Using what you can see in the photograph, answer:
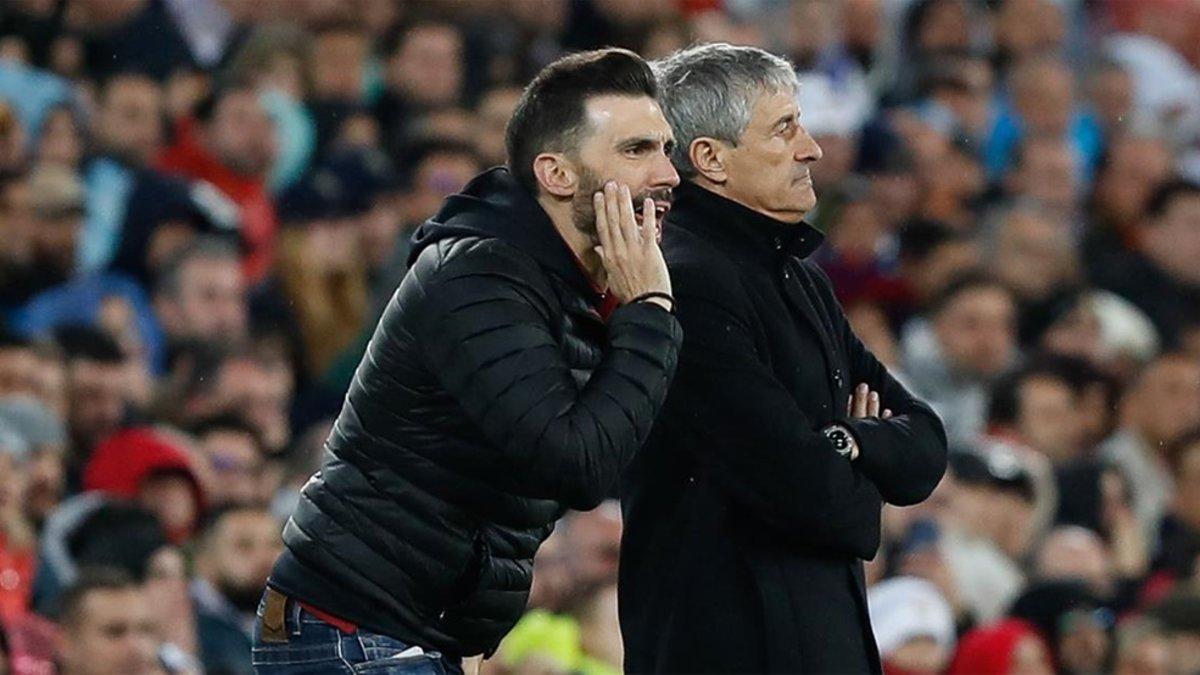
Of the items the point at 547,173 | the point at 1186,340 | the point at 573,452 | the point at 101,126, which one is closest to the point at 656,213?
the point at 547,173

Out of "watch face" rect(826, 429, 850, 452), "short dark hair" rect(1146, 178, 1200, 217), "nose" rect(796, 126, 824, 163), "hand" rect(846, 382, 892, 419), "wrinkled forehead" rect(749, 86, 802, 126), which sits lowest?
"short dark hair" rect(1146, 178, 1200, 217)

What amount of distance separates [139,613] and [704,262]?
282 centimetres

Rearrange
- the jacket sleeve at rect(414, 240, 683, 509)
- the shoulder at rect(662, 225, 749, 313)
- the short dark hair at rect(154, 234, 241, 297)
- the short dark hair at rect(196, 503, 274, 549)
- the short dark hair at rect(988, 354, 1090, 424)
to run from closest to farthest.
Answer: the jacket sleeve at rect(414, 240, 683, 509) < the shoulder at rect(662, 225, 749, 313) < the short dark hair at rect(196, 503, 274, 549) < the short dark hair at rect(154, 234, 241, 297) < the short dark hair at rect(988, 354, 1090, 424)

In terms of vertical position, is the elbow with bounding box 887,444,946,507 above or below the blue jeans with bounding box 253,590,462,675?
above

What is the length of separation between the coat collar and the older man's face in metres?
0.03

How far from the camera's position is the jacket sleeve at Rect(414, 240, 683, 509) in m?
4.07

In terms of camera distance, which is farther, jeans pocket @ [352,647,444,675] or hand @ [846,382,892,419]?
hand @ [846,382,892,419]

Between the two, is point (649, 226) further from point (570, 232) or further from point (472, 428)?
point (472, 428)

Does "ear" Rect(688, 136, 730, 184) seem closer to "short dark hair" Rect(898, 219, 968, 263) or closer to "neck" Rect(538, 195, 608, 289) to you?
"neck" Rect(538, 195, 608, 289)

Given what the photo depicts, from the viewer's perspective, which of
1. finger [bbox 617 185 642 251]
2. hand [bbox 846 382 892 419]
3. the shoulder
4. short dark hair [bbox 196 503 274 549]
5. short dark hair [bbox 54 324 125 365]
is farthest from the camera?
short dark hair [bbox 54 324 125 365]

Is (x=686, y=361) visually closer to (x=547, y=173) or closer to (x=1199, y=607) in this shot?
(x=547, y=173)

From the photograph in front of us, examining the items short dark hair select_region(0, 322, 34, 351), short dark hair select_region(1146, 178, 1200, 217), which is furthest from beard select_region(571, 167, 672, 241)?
short dark hair select_region(1146, 178, 1200, 217)

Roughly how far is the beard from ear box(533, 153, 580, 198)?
0.04ft

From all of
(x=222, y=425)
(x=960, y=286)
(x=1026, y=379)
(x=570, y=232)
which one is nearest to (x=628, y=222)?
(x=570, y=232)
